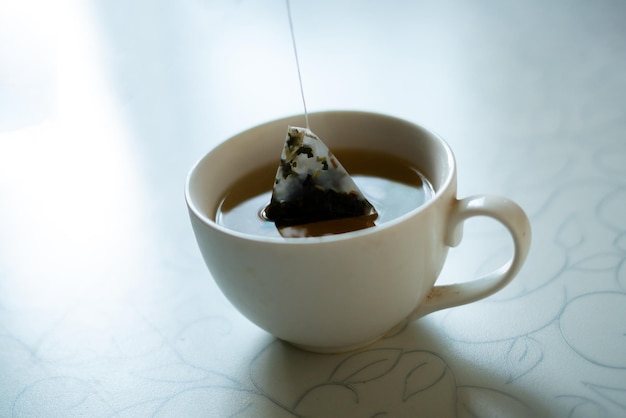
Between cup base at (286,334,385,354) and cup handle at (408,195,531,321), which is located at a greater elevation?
cup handle at (408,195,531,321)

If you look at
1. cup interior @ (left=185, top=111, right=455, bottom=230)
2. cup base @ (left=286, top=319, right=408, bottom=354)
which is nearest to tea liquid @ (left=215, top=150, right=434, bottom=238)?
cup interior @ (left=185, top=111, right=455, bottom=230)

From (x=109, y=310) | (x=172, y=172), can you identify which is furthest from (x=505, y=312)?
(x=172, y=172)

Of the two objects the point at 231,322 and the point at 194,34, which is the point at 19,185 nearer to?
the point at 231,322

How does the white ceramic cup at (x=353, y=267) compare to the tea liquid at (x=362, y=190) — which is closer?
the white ceramic cup at (x=353, y=267)

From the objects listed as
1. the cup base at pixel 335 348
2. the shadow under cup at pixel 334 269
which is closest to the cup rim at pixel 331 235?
the shadow under cup at pixel 334 269

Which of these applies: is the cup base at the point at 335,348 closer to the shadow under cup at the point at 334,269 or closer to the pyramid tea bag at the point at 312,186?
the shadow under cup at the point at 334,269

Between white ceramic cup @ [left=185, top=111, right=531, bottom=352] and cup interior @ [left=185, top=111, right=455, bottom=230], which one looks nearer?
white ceramic cup @ [left=185, top=111, right=531, bottom=352]

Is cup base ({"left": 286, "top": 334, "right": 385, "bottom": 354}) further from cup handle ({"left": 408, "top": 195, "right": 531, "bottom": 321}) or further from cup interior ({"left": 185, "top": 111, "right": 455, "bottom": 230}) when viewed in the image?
cup interior ({"left": 185, "top": 111, "right": 455, "bottom": 230})
